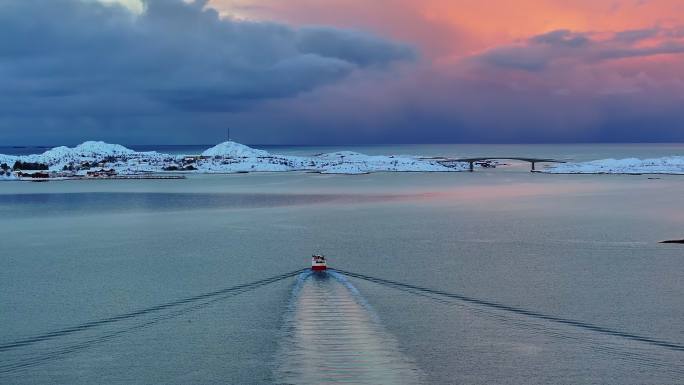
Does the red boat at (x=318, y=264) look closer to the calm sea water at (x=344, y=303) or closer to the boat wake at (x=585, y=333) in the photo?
the calm sea water at (x=344, y=303)

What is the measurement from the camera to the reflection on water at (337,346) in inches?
461

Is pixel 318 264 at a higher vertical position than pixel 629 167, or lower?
lower

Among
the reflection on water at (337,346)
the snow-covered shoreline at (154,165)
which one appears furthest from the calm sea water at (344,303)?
the snow-covered shoreline at (154,165)

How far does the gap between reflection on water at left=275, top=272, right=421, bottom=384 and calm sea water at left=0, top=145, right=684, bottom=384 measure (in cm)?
5

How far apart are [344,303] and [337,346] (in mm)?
3845

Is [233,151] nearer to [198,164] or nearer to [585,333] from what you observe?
[198,164]

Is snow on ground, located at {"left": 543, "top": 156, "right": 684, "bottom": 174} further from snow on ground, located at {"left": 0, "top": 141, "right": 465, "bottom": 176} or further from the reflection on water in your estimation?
the reflection on water

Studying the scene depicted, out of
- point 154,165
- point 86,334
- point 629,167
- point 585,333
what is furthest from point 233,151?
point 585,333

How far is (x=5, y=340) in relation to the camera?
1399 cm

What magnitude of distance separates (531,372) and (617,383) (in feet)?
4.73

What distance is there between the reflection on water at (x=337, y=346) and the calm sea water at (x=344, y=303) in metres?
0.05

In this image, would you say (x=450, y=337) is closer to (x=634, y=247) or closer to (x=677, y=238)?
(x=634, y=247)

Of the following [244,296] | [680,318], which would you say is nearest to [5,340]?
[244,296]

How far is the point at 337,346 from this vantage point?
1332cm
